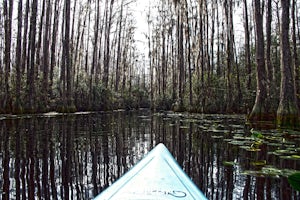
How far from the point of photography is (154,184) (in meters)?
1.58

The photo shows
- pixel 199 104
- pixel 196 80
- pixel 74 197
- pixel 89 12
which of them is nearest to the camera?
pixel 74 197

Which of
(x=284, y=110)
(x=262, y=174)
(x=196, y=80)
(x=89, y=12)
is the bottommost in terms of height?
(x=262, y=174)

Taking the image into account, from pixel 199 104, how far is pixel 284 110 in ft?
39.4

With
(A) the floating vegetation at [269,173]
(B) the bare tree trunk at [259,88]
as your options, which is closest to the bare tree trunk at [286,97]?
(B) the bare tree trunk at [259,88]

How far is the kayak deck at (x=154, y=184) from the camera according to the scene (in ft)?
4.69

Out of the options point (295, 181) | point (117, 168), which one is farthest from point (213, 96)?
point (295, 181)

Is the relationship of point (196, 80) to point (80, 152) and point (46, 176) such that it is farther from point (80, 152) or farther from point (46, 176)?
point (46, 176)

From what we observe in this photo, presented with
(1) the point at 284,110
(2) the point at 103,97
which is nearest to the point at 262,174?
(1) the point at 284,110

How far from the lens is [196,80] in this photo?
846 inches

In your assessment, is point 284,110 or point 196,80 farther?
point 196,80

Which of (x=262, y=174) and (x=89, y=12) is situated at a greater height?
(x=89, y=12)

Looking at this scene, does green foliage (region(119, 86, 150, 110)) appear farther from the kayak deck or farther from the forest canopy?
the kayak deck

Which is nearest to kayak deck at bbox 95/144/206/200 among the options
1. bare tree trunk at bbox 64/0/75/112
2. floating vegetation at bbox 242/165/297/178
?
floating vegetation at bbox 242/165/297/178

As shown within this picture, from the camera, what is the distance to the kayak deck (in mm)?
1429
